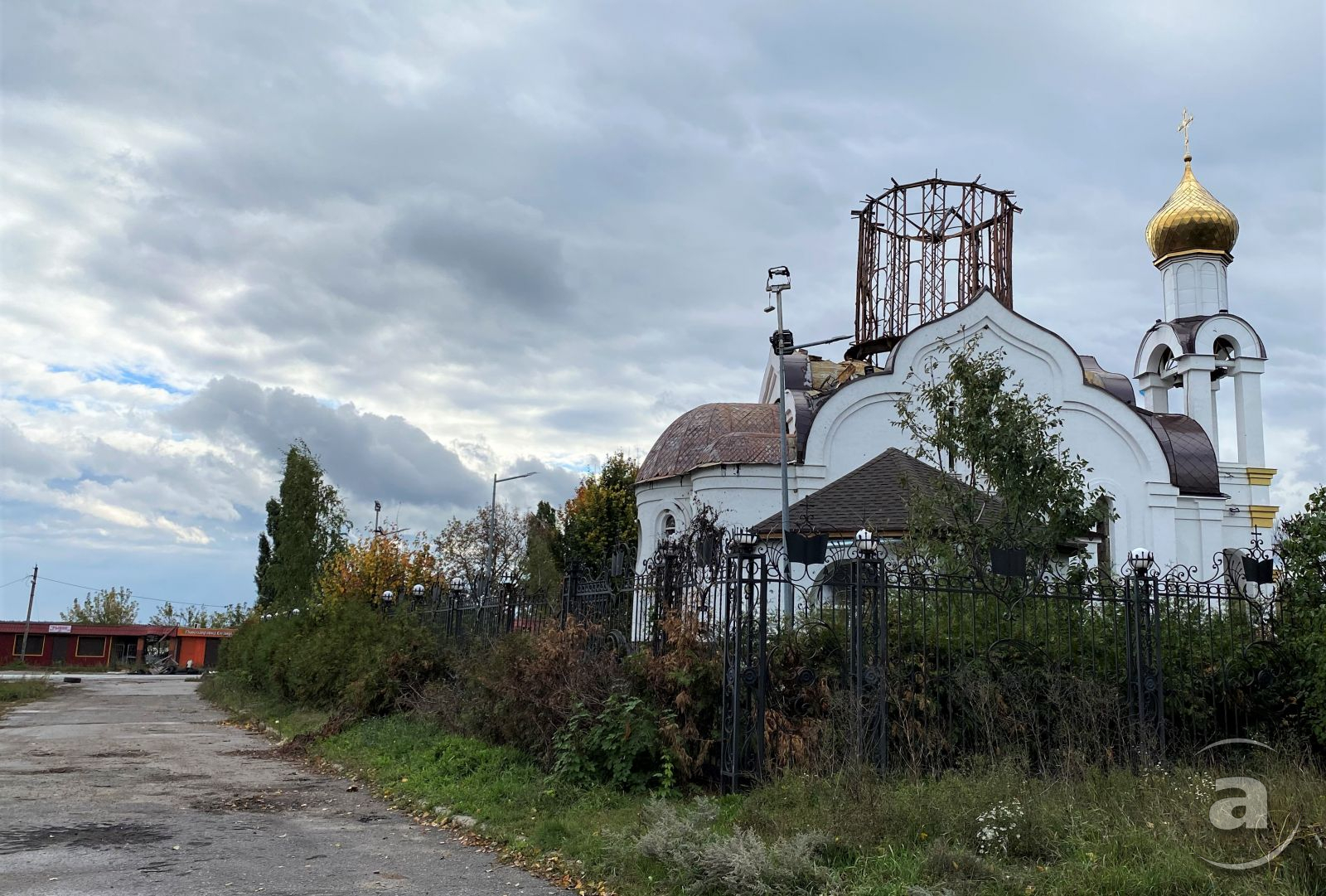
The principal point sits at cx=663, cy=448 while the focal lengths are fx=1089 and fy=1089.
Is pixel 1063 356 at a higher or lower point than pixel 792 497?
higher

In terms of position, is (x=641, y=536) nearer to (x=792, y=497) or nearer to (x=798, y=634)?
(x=792, y=497)

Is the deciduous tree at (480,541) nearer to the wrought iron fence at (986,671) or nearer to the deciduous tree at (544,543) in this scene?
the deciduous tree at (544,543)

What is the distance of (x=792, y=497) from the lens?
2688 centimetres

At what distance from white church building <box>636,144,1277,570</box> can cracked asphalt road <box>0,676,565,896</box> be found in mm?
12877

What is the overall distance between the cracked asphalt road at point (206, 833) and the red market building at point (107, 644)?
51.4m

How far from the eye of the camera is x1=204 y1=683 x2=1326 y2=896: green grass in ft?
20.6

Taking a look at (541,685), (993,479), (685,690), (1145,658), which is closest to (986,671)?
(1145,658)

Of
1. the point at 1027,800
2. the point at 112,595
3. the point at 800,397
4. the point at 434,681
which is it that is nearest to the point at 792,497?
the point at 800,397

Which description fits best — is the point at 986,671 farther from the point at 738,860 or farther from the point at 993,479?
the point at 993,479

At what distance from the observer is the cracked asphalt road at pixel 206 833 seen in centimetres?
786

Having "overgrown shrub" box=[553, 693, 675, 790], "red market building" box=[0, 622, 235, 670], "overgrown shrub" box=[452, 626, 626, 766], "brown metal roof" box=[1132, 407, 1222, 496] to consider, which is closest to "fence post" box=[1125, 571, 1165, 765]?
"overgrown shrub" box=[553, 693, 675, 790]

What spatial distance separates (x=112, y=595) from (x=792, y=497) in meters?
78.0

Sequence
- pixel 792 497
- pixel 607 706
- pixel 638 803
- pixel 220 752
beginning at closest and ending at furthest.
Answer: pixel 638 803, pixel 607 706, pixel 220 752, pixel 792 497

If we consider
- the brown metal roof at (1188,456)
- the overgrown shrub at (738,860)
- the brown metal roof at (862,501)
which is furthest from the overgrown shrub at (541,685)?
the brown metal roof at (1188,456)
